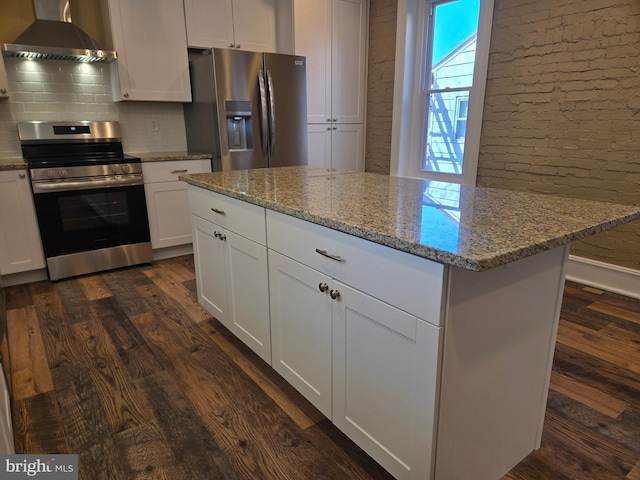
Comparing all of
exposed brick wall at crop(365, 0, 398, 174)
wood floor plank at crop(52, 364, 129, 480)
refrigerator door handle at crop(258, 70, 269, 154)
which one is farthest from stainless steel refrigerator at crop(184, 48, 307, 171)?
wood floor plank at crop(52, 364, 129, 480)

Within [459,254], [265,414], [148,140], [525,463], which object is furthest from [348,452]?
[148,140]

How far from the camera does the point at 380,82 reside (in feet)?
14.5

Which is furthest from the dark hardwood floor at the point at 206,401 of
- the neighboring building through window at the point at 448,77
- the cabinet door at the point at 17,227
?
the neighboring building through window at the point at 448,77

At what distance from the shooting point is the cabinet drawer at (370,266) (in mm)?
1062

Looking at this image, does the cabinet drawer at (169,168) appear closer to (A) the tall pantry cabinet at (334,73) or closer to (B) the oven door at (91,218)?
(B) the oven door at (91,218)

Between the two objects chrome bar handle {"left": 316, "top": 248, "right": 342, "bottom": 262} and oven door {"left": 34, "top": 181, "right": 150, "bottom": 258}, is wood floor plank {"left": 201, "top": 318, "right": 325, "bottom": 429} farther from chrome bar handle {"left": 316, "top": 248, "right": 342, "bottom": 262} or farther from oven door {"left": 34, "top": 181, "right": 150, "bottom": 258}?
oven door {"left": 34, "top": 181, "right": 150, "bottom": 258}

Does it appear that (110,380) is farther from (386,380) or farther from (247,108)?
(247,108)

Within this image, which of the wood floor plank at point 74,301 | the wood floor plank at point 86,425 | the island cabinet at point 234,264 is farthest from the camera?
the wood floor plank at point 74,301

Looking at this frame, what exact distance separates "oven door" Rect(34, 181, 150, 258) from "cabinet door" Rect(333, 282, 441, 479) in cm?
262

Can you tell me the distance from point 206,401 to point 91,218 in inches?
83.2

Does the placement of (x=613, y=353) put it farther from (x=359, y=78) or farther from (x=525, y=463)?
(x=359, y=78)

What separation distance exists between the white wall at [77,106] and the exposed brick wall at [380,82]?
1.97m

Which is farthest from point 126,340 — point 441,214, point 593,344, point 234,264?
point 593,344

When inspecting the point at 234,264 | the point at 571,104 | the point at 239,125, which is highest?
the point at 571,104
